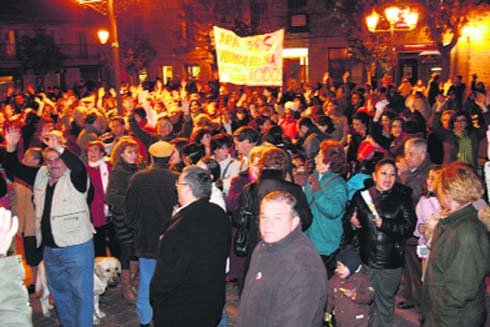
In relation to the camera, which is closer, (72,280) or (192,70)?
(72,280)

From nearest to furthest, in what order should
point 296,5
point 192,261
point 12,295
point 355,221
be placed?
point 12,295, point 192,261, point 355,221, point 296,5

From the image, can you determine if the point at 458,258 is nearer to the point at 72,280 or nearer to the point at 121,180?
the point at 72,280

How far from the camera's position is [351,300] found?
4734 mm

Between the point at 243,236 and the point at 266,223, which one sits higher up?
the point at 266,223

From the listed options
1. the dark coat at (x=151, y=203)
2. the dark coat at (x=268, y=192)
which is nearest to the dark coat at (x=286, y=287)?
the dark coat at (x=268, y=192)

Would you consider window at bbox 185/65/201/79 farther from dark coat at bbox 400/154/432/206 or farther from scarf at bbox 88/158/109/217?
dark coat at bbox 400/154/432/206

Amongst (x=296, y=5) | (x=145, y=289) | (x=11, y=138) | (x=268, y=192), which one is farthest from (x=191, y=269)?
(x=296, y=5)

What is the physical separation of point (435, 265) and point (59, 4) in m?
46.4

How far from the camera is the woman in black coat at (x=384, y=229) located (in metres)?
5.16

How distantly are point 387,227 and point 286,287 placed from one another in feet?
7.20

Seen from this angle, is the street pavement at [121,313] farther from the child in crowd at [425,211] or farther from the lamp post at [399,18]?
the lamp post at [399,18]

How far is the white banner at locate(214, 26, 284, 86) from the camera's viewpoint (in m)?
10.7

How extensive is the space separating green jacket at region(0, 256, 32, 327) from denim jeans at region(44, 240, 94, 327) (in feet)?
9.34

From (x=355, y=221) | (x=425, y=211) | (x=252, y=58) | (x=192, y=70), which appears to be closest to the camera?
(x=355, y=221)
